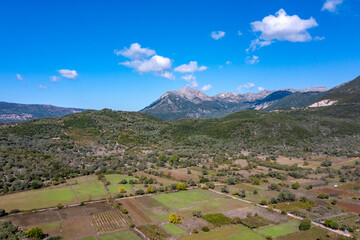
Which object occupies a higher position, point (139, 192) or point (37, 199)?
point (139, 192)

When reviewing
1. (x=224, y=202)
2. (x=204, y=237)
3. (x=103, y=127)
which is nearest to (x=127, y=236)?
(x=204, y=237)

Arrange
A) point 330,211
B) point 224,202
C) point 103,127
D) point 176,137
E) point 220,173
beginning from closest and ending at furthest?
point 330,211 < point 224,202 < point 220,173 < point 103,127 < point 176,137

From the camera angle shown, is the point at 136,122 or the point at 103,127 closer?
the point at 103,127

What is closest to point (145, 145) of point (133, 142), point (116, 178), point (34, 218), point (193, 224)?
point (133, 142)

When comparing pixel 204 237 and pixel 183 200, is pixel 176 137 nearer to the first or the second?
pixel 183 200

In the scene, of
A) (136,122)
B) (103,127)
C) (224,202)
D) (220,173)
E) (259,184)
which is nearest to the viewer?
(224,202)

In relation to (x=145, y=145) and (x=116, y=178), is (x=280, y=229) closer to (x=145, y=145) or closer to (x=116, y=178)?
(x=116, y=178)

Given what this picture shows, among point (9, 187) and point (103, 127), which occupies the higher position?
point (103, 127)
